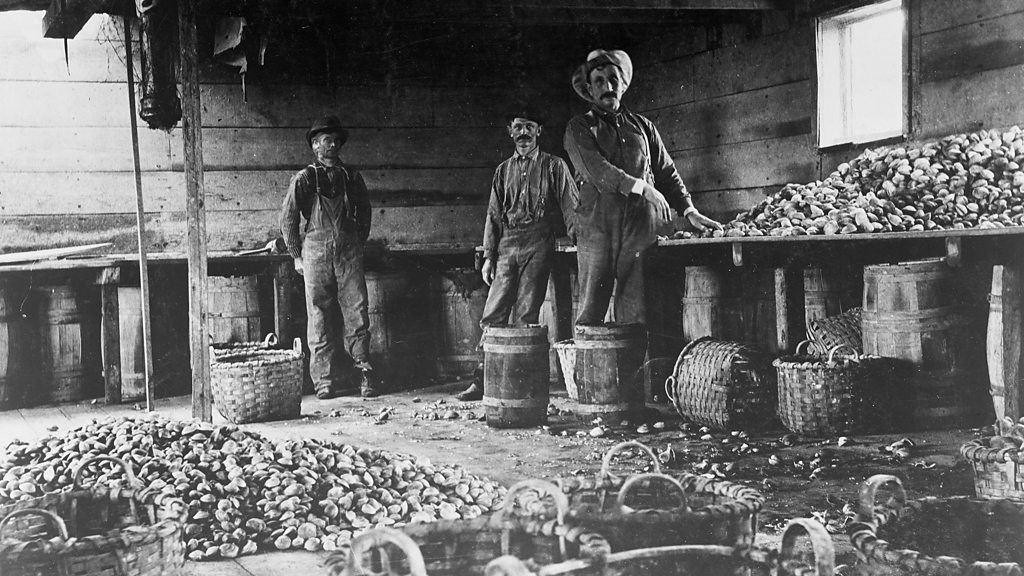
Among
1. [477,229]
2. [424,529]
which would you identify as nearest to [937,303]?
[424,529]

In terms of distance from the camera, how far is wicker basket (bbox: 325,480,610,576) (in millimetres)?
2484

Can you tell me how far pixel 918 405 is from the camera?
15.7ft

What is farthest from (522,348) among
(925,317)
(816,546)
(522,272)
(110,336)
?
(110,336)

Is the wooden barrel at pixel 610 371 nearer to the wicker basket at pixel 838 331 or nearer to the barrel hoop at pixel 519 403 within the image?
the barrel hoop at pixel 519 403

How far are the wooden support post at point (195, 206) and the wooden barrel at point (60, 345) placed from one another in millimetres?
2063

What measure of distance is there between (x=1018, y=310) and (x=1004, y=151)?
Result: 1357 millimetres

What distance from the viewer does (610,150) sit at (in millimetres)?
5320

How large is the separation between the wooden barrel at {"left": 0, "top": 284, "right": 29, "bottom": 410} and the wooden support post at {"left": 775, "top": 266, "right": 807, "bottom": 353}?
15.7 feet

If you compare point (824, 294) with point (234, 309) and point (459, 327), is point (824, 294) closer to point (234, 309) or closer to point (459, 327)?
point (459, 327)

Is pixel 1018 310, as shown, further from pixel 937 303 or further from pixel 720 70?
pixel 720 70

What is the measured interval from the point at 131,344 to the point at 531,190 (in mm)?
2929

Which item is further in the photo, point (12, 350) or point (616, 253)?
point (12, 350)

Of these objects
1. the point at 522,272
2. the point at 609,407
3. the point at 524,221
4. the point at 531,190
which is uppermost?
the point at 531,190

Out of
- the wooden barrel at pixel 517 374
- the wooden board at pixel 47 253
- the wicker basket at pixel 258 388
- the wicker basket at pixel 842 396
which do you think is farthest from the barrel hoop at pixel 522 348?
the wooden board at pixel 47 253
